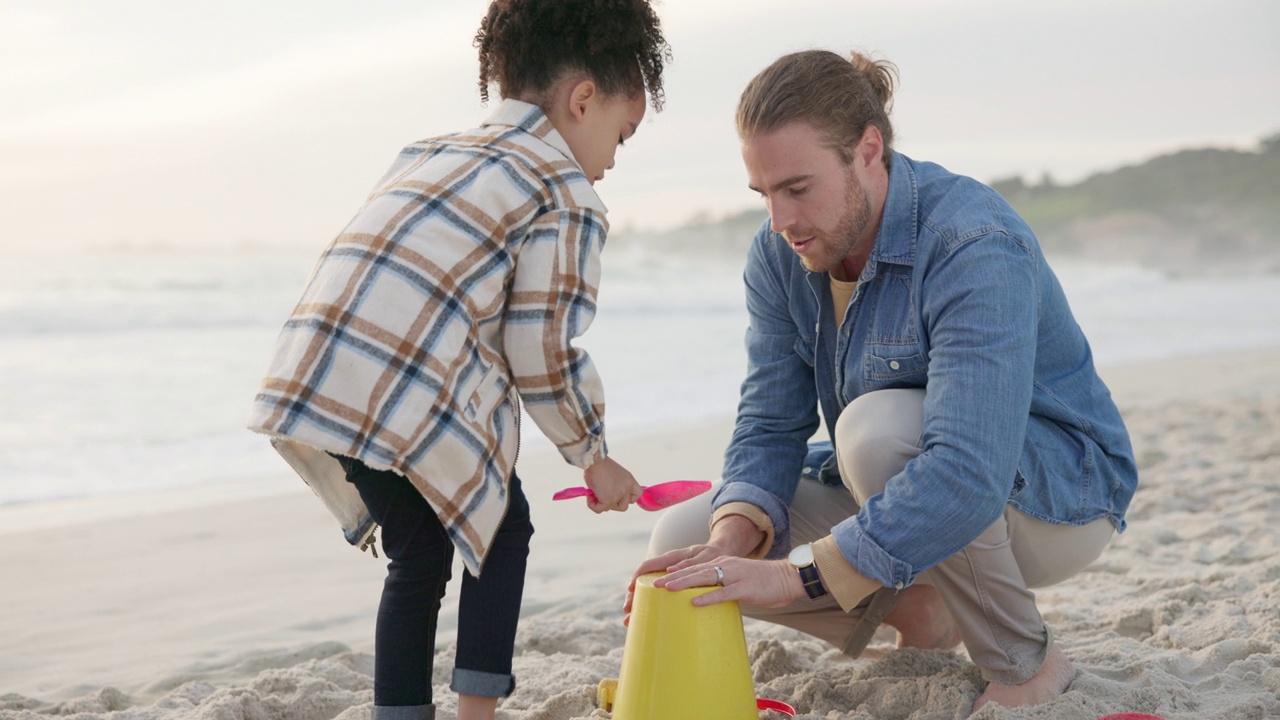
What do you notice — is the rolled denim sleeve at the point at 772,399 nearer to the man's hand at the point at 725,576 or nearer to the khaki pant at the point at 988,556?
the khaki pant at the point at 988,556


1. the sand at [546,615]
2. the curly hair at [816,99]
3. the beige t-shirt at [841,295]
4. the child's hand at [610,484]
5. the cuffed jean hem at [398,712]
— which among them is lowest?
the sand at [546,615]

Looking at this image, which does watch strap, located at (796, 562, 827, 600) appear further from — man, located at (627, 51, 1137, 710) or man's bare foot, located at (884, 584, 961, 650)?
man's bare foot, located at (884, 584, 961, 650)

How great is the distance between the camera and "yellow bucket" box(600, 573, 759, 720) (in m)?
1.61

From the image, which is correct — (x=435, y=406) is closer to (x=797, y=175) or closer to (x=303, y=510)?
(x=797, y=175)

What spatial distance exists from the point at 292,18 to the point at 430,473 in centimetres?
811

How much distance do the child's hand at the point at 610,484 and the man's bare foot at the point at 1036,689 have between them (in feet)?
2.15

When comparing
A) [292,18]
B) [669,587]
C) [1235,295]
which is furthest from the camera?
[1235,295]

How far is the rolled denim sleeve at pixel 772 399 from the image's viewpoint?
209 cm

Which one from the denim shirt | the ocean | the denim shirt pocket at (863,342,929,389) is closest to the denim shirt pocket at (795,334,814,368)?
the denim shirt

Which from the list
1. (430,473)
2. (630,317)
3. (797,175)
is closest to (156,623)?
(430,473)

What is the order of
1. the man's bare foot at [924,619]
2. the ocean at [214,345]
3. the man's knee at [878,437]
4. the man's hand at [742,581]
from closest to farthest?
the man's hand at [742,581]
the man's knee at [878,437]
the man's bare foot at [924,619]
the ocean at [214,345]

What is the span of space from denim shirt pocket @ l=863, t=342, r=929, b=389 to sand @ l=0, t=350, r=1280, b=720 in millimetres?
523

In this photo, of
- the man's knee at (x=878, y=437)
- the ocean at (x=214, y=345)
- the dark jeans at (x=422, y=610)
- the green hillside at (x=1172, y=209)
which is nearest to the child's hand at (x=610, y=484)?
the dark jeans at (x=422, y=610)

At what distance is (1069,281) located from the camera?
1491cm
